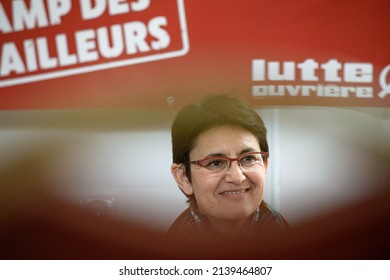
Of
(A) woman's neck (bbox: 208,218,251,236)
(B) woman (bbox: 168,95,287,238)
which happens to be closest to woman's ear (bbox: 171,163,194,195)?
(B) woman (bbox: 168,95,287,238)

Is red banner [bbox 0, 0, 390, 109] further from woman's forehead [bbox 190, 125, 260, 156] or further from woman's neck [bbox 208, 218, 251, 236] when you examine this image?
woman's neck [bbox 208, 218, 251, 236]

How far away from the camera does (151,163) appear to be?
229cm

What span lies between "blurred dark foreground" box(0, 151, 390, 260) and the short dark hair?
0.32m

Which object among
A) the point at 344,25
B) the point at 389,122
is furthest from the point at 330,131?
the point at 344,25

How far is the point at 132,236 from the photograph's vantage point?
2318 millimetres

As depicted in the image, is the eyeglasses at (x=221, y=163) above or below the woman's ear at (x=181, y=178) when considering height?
above

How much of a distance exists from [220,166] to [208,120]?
7.2 inches

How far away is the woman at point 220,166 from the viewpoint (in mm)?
2266

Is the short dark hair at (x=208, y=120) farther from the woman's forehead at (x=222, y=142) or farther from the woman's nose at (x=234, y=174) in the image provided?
the woman's nose at (x=234, y=174)

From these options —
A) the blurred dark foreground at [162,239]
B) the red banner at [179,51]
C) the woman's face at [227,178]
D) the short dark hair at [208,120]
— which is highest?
the red banner at [179,51]

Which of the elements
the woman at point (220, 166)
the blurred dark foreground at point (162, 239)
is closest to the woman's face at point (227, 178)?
the woman at point (220, 166)

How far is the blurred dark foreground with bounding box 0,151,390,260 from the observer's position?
7.58 ft

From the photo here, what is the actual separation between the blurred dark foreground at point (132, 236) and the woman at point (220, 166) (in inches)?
3.2
